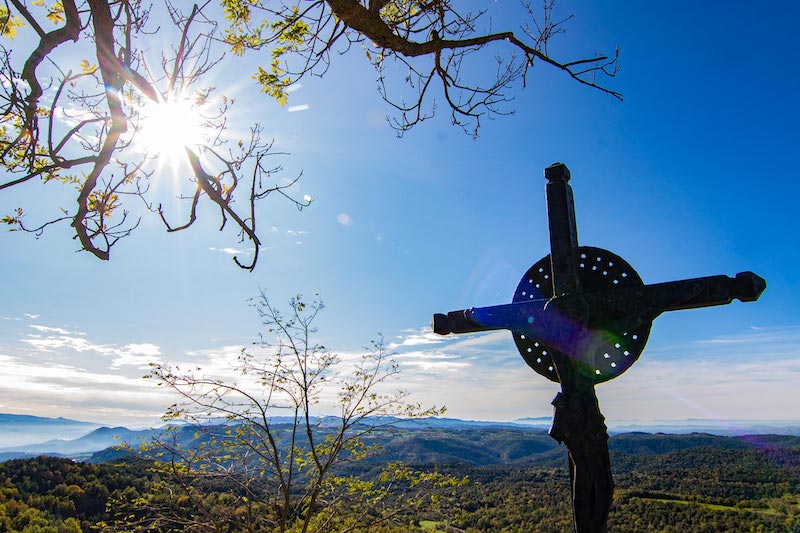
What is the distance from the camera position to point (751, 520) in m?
48.4

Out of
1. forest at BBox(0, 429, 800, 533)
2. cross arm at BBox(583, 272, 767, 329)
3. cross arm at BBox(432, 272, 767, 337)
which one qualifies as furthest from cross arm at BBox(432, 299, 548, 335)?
forest at BBox(0, 429, 800, 533)

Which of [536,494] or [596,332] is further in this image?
[536,494]

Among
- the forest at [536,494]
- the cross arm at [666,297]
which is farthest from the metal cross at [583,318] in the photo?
the forest at [536,494]

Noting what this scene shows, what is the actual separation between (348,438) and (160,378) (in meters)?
4.06

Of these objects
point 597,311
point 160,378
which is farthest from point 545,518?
point 597,311

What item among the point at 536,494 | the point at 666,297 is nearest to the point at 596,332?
the point at 666,297

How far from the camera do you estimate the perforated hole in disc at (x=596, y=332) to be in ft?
9.32

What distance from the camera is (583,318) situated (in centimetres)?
279

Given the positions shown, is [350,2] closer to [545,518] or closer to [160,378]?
[160,378]

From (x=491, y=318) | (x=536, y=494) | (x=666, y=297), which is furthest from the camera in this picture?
(x=536, y=494)

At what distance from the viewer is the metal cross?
2584 millimetres

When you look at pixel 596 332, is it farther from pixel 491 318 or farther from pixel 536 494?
pixel 536 494

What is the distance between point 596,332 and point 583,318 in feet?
0.72

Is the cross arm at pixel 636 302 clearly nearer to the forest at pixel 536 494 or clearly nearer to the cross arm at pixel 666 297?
the cross arm at pixel 666 297
